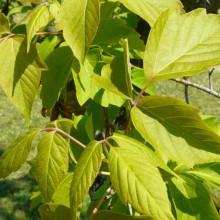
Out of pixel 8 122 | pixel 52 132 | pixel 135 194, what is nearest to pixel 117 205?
pixel 52 132

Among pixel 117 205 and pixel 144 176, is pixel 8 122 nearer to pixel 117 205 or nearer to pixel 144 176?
pixel 117 205

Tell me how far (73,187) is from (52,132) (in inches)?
7.8

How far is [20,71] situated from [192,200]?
493 millimetres

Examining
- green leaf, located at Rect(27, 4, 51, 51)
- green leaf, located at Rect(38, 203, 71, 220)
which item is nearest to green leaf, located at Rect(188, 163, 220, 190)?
green leaf, located at Rect(38, 203, 71, 220)

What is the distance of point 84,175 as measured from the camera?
0.81 meters

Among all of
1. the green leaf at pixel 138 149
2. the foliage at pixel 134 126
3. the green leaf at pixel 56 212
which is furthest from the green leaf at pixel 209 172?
the green leaf at pixel 56 212

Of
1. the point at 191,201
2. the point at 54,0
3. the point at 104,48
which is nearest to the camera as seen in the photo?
the point at 191,201

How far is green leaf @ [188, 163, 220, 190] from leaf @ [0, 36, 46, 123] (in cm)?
46

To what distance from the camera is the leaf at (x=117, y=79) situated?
34.0 inches

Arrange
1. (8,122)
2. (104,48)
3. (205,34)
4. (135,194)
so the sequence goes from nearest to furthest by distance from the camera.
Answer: (135,194)
(205,34)
(104,48)
(8,122)

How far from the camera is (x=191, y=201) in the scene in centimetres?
108

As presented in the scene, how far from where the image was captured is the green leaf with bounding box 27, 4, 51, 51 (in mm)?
975

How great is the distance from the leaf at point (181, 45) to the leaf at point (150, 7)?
0.07 m

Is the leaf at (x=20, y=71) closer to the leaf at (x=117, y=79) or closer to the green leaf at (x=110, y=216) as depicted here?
the leaf at (x=117, y=79)
